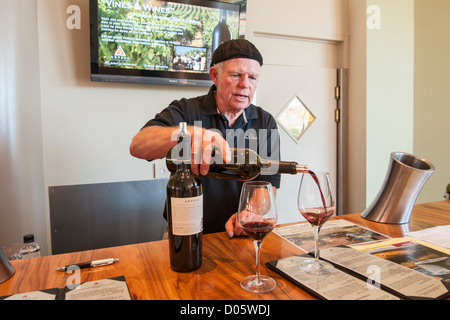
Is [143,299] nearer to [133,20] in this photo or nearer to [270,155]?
[270,155]

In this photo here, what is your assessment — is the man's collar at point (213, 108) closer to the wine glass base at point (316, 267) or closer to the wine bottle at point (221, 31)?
the wine bottle at point (221, 31)

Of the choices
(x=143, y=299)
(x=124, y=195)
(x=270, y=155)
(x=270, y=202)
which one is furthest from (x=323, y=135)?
(x=143, y=299)

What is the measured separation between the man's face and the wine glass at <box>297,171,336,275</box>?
75 centimetres

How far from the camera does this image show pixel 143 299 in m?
0.66

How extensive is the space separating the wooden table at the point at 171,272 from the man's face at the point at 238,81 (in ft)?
2.30

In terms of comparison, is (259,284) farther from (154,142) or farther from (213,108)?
(213,108)

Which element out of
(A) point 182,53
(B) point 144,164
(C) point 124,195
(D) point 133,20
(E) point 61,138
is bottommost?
(C) point 124,195

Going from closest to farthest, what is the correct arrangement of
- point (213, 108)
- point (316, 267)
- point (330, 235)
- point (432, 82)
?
1. point (316, 267)
2. point (330, 235)
3. point (213, 108)
4. point (432, 82)

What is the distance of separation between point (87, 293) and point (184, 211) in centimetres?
27

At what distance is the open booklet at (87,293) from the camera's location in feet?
2.18

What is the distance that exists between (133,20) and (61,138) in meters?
0.89

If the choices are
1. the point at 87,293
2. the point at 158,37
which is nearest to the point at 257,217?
the point at 87,293

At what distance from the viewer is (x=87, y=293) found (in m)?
0.68
